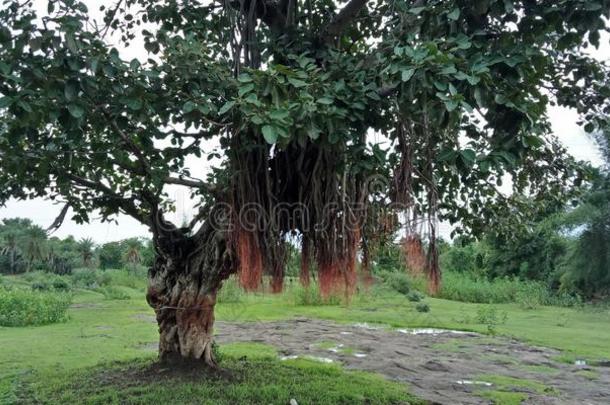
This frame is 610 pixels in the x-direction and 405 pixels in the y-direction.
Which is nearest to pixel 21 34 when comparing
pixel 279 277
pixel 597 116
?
pixel 279 277

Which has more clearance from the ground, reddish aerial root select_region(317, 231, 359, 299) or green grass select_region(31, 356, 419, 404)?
reddish aerial root select_region(317, 231, 359, 299)

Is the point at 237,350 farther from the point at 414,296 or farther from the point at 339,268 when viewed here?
the point at 414,296

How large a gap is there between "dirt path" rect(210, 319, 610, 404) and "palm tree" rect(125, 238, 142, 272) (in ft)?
46.1

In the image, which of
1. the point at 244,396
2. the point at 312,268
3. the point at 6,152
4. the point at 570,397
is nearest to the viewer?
the point at 6,152

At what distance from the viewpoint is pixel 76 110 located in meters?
2.90

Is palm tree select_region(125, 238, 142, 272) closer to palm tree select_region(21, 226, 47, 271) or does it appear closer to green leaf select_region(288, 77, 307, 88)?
palm tree select_region(21, 226, 47, 271)

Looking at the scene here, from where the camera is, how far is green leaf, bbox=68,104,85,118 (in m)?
2.88

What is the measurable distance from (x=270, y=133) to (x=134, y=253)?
23919 mm

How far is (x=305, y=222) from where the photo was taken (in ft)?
13.9

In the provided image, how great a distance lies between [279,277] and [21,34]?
2.27m

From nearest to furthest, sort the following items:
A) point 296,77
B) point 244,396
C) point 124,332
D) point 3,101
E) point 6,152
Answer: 1. point 3,101
2. point 296,77
3. point 6,152
4. point 244,396
5. point 124,332

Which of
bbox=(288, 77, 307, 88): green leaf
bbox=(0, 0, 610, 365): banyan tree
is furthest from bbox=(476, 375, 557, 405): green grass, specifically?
bbox=(288, 77, 307, 88): green leaf

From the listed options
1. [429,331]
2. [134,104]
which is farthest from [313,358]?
[134,104]

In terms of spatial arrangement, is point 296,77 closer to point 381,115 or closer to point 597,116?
point 381,115
